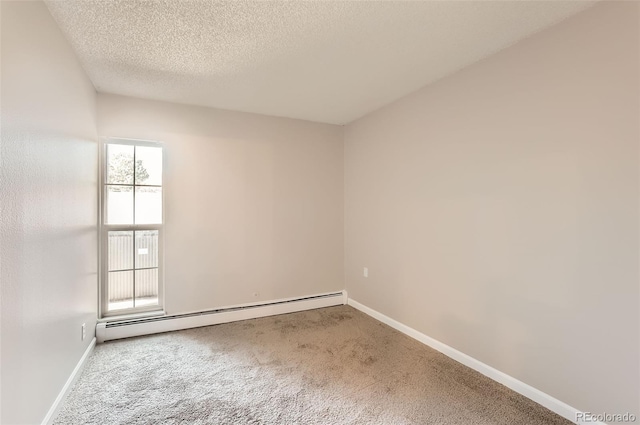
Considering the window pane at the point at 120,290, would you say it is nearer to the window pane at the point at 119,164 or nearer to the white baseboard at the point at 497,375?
the window pane at the point at 119,164

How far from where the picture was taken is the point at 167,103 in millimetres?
3186

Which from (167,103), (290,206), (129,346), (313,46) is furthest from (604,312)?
(167,103)

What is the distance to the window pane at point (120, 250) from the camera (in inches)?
118

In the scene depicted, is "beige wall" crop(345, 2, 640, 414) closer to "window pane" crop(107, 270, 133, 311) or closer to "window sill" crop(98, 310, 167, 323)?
"window sill" crop(98, 310, 167, 323)

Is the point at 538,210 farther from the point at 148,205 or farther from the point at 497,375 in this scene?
the point at 148,205

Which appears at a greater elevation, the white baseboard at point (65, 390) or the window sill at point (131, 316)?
the window sill at point (131, 316)

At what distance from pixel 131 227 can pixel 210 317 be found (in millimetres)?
1296

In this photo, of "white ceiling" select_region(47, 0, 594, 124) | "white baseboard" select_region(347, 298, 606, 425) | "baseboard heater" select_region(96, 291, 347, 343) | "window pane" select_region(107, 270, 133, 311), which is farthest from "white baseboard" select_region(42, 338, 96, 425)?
"white baseboard" select_region(347, 298, 606, 425)

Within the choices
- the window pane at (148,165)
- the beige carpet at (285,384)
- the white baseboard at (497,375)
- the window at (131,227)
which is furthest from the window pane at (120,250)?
the white baseboard at (497,375)

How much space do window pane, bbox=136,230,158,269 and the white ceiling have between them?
146 centimetres

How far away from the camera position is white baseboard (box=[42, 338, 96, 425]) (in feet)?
5.66

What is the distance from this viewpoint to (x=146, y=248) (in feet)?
10.4

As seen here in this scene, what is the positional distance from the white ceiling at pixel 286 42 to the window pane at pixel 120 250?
1.46 meters

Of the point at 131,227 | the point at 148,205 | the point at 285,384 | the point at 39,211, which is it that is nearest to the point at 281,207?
the point at 148,205
